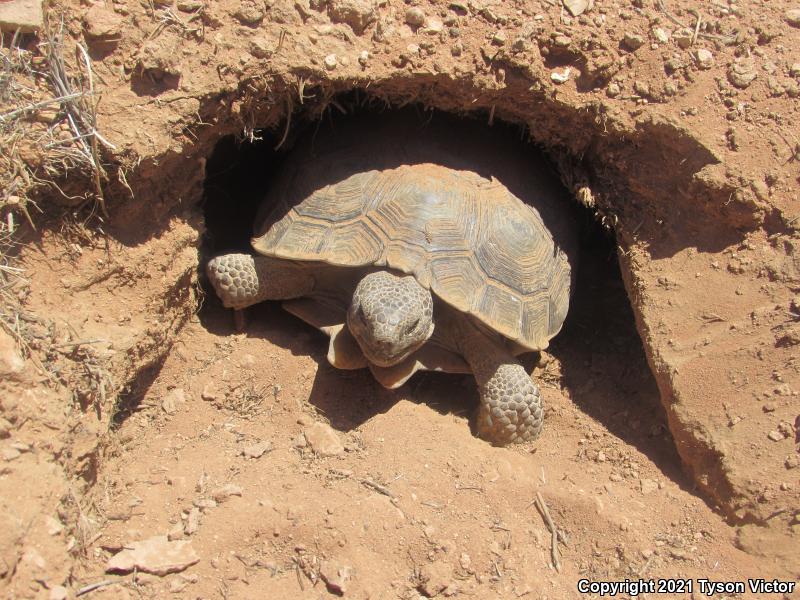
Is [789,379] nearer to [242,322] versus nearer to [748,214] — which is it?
[748,214]

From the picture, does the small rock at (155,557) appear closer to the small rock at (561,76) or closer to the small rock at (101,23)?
the small rock at (101,23)

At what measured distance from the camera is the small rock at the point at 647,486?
155 inches

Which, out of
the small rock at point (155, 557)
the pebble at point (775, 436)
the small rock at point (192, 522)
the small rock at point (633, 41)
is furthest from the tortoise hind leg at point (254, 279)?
the pebble at point (775, 436)

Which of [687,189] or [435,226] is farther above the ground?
[687,189]

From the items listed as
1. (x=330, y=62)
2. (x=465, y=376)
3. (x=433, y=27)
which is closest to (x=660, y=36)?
(x=433, y=27)

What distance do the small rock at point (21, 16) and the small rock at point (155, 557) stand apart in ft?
8.90

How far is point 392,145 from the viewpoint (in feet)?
15.8

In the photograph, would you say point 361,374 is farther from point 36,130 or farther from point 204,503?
point 36,130

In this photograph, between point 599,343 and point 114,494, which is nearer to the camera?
point 114,494

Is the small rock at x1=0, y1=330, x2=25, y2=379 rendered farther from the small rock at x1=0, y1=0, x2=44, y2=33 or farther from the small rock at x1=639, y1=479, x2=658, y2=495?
the small rock at x1=639, y1=479, x2=658, y2=495

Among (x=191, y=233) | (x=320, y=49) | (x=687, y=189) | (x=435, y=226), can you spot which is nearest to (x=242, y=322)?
(x=191, y=233)

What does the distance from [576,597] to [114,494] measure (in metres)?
2.46

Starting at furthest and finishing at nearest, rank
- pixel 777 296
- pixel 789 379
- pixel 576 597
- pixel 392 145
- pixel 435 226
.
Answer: pixel 392 145 → pixel 435 226 → pixel 777 296 → pixel 789 379 → pixel 576 597

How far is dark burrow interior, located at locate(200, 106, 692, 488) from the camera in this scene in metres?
4.45
